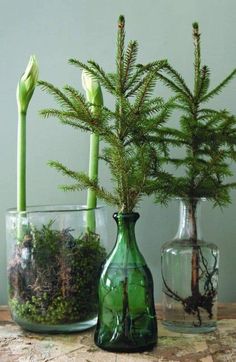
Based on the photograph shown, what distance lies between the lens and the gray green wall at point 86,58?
3.82 feet

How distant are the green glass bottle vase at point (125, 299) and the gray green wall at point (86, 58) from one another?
286 mm

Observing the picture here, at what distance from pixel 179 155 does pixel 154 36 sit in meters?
0.27

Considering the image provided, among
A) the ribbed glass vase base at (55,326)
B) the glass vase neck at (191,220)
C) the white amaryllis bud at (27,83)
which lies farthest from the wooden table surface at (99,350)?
the white amaryllis bud at (27,83)

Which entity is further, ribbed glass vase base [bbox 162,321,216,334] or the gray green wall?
the gray green wall

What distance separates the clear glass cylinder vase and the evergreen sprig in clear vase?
0.14m

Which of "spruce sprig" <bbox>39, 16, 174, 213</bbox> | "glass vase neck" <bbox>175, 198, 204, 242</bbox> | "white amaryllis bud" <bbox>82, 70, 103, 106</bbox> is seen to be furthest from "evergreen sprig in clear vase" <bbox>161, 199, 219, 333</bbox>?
"white amaryllis bud" <bbox>82, 70, 103, 106</bbox>

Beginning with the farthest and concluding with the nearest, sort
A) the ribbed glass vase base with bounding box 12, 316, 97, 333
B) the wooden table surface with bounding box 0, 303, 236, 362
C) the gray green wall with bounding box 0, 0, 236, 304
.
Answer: the gray green wall with bounding box 0, 0, 236, 304
the ribbed glass vase base with bounding box 12, 316, 97, 333
the wooden table surface with bounding box 0, 303, 236, 362

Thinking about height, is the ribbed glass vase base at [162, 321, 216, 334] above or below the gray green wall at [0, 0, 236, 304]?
below

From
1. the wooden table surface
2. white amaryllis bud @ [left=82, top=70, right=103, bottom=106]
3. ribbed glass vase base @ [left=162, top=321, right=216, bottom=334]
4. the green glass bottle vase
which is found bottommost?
the wooden table surface

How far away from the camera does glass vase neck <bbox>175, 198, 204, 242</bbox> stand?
3.20 feet

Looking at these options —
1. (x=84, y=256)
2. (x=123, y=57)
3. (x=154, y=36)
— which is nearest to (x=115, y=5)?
(x=154, y=36)

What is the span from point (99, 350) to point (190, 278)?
0.71 feet

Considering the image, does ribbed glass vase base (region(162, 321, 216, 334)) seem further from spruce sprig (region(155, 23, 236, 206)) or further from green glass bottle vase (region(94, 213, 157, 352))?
spruce sprig (region(155, 23, 236, 206))

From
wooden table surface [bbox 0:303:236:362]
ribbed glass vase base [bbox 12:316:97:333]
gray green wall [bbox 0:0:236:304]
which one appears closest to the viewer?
wooden table surface [bbox 0:303:236:362]
